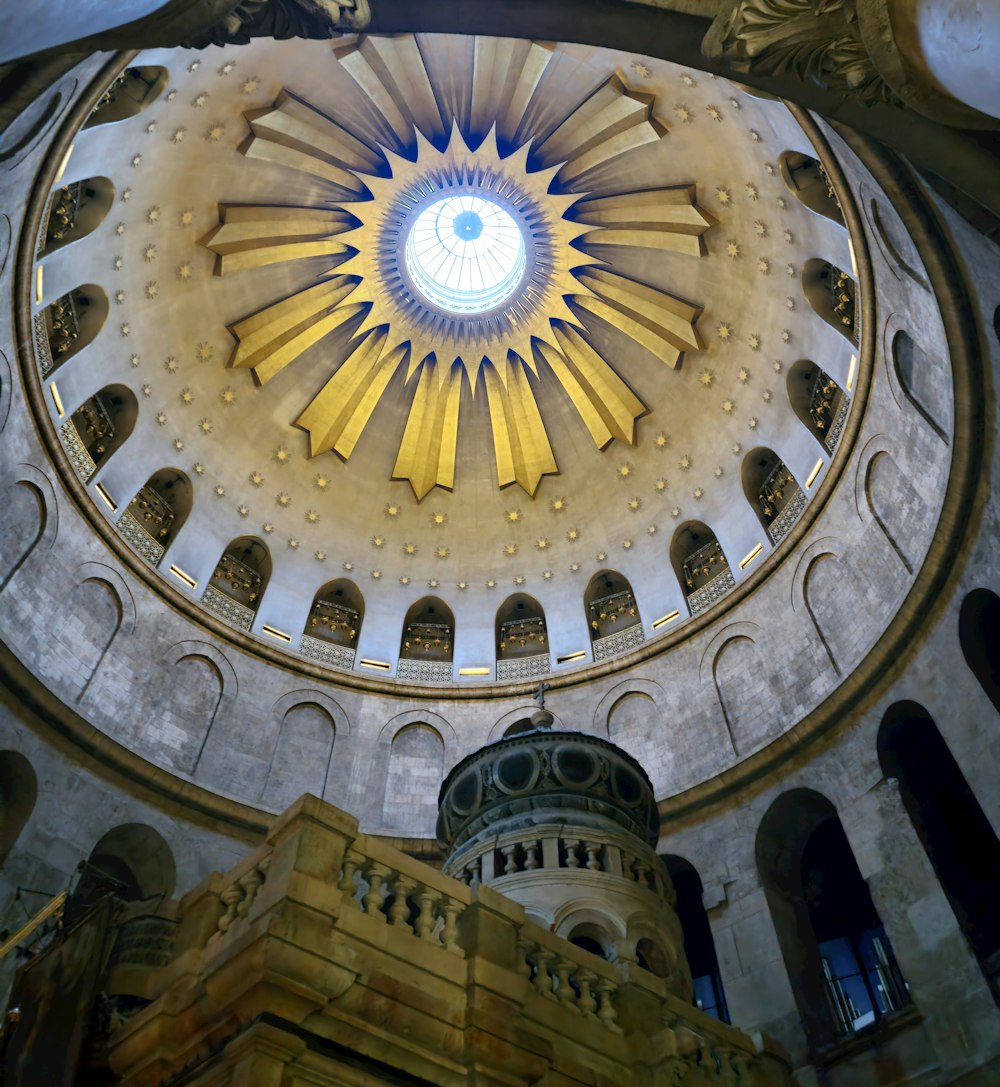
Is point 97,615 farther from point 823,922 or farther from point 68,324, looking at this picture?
point 823,922

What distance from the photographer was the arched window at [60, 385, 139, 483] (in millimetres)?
20875

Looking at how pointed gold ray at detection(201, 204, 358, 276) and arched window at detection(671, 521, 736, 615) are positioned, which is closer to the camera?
arched window at detection(671, 521, 736, 615)

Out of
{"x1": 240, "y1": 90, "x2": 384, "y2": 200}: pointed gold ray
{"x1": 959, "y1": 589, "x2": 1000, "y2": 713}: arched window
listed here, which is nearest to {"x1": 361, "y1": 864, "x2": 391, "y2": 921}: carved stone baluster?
{"x1": 959, "y1": 589, "x2": 1000, "y2": 713}: arched window

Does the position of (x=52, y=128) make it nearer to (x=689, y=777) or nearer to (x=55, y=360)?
(x=55, y=360)

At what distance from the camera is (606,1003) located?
31.9 ft

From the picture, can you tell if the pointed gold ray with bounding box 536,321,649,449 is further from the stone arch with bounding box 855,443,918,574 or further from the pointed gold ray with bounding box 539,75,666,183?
the stone arch with bounding box 855,443,918,574

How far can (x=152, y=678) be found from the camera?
20.2 metres

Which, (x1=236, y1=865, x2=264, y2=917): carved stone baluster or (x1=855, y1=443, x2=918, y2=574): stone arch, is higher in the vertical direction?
(x1=855, y1=443, x2=918, y2=574): stone arch

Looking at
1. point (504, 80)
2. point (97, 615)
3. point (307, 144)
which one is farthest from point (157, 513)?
point (504, 80)

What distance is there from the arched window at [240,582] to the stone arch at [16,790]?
6.48 m

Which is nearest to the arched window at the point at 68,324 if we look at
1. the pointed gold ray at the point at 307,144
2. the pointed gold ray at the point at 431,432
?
the pointed gold ray at the point at 307,144

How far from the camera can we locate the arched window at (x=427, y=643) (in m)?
24.6

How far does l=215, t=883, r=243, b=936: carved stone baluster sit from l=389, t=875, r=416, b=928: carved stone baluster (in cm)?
136

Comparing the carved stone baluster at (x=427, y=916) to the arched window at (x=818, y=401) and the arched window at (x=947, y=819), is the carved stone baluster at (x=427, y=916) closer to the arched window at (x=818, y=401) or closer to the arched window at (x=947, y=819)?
the arched window at (x=947, y=819)
